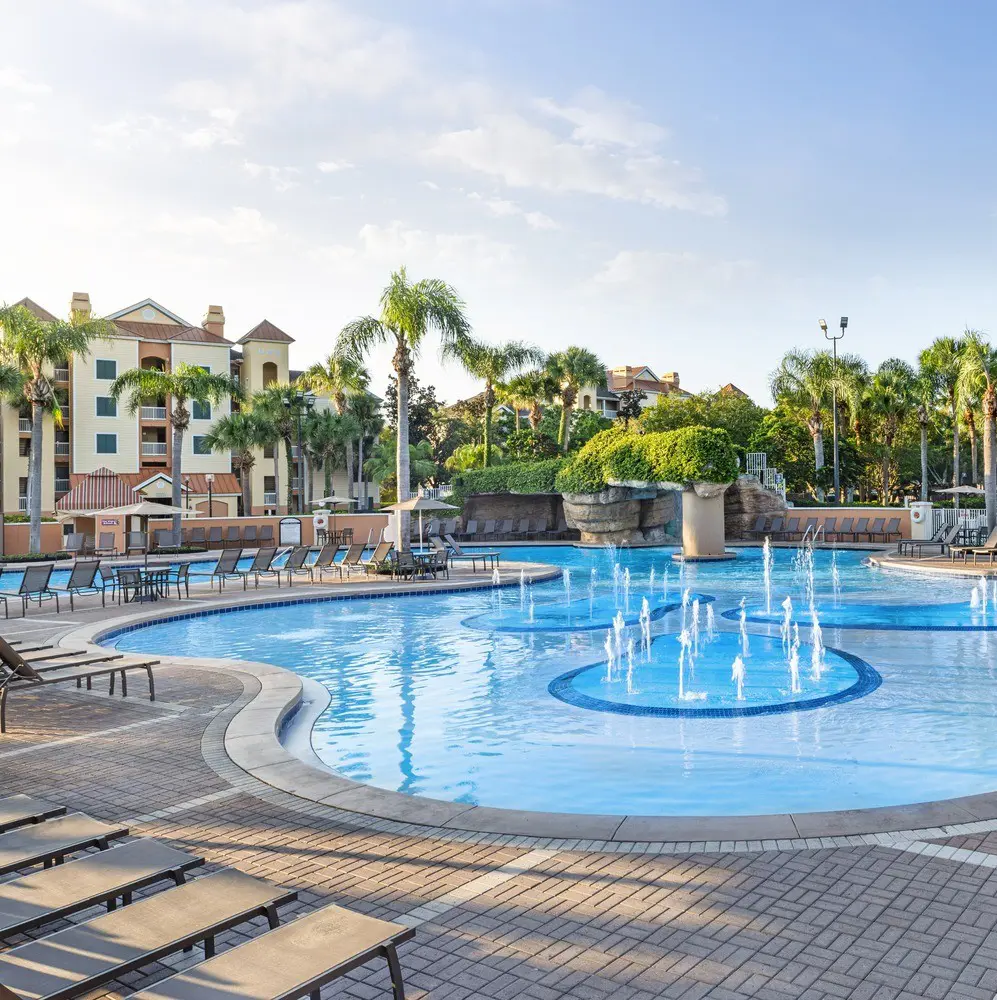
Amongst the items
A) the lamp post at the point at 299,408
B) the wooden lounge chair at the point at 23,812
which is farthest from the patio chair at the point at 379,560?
the lamp post at the point at 299,408

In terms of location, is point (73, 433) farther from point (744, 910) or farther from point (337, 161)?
point (744, 910)

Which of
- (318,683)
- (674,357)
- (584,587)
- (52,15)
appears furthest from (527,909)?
(674,357)

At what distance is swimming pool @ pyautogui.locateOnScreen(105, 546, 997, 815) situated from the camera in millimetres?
7855

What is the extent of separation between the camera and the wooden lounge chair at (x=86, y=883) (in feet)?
11.9

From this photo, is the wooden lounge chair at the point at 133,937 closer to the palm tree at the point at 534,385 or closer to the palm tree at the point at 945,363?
the palm tree at the point at 534,385

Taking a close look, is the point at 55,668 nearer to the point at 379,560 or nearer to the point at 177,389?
the point at 379,560

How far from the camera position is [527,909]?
4.50 meters

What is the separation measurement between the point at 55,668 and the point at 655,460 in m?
23.8

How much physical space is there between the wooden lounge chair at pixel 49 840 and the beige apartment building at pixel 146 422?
41.9m

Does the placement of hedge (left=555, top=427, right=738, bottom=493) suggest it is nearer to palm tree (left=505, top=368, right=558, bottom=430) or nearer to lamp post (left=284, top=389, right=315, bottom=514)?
palm tree (left=505, top=368, right=558, bottom=430)

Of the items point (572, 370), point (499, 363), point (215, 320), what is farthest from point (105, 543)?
point (215, 320)

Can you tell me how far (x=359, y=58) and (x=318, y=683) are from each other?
11725 millimetres

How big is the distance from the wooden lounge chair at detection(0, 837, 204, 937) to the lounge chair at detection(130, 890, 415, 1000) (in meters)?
0.85

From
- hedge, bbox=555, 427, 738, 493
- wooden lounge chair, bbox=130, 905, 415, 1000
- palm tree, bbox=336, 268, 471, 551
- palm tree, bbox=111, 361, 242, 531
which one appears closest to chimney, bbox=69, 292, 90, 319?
palm tree, bbox=111, 361, 242, 531
